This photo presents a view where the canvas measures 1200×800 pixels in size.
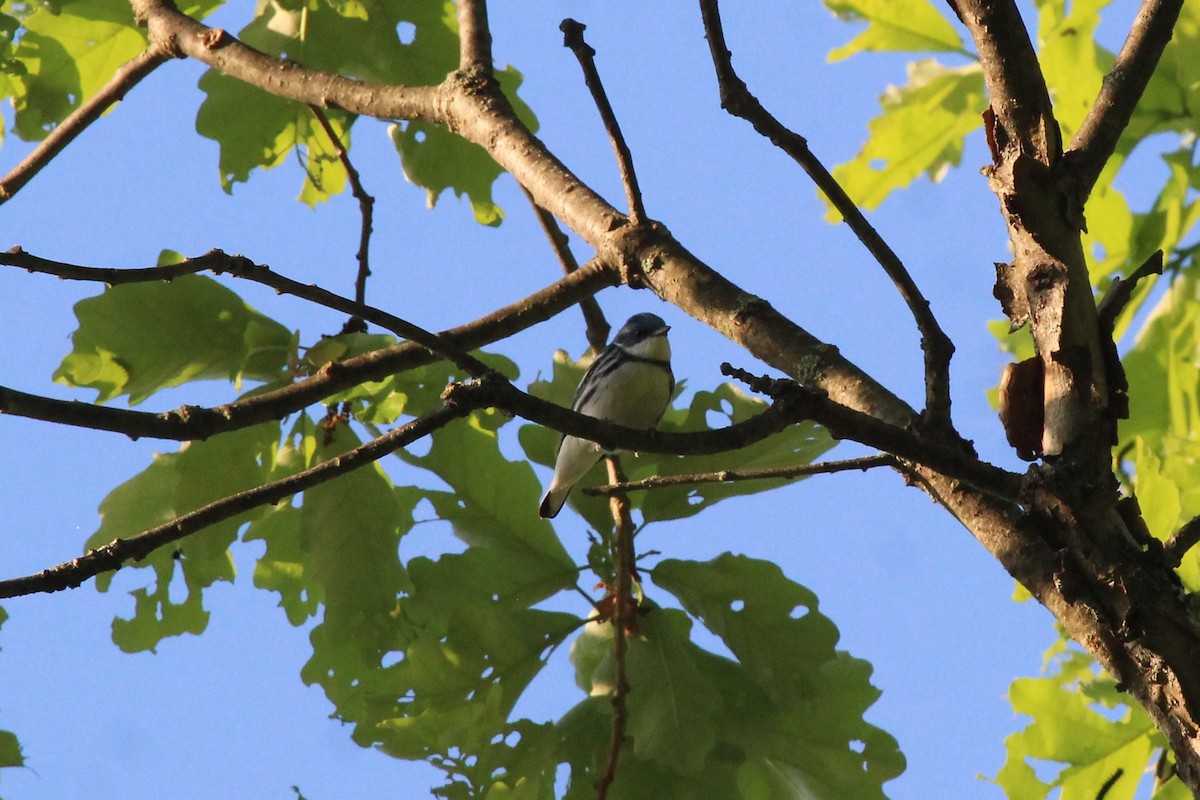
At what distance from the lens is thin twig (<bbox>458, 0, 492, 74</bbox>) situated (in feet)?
9.46

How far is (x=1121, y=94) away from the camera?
1828 mm

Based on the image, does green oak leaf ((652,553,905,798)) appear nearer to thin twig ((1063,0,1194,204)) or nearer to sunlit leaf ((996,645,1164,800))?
sunlit leaf ((996,645,1164,800))

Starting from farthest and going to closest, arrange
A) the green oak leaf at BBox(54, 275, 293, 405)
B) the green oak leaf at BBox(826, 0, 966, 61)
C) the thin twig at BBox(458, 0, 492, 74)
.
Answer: the green oak leaf at BBox(826, 0, 966, 61) → the thin twig at BBox(458, 0, 492, 74) → the green oak leaf at BBox(54, 275, 293, 405)

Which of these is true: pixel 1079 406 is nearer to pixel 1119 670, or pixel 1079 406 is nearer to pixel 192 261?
pixel 1119 670

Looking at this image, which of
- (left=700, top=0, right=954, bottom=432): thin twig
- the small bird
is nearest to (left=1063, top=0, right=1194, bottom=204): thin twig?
(left=700, top=0, right=954, bottom=432): thin twig

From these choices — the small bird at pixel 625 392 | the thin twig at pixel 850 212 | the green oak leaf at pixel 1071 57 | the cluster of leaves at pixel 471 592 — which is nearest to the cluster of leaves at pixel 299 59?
the cluster of leaves at pixel 471 592

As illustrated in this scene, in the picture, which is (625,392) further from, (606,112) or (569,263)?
(606,112)

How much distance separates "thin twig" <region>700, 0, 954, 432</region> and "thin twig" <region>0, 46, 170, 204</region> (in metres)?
2.04

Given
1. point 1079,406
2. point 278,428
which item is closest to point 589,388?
point 278,428

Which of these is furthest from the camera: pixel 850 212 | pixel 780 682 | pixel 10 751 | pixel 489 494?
pixel 489 494

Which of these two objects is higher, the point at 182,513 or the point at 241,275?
the point at 182,513

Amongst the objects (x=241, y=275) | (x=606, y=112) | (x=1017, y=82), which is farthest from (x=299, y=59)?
(x=1017, y=82)

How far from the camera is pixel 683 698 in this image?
2.79 m

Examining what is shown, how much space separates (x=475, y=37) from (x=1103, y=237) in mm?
1705
